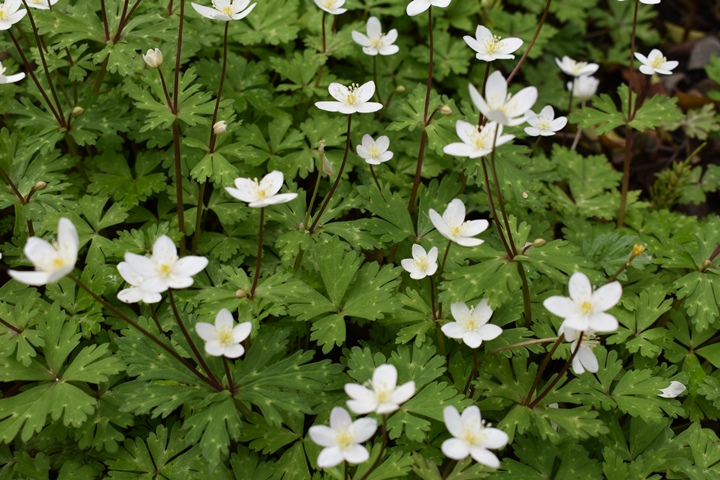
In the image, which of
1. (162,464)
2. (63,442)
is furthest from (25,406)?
(162,464)

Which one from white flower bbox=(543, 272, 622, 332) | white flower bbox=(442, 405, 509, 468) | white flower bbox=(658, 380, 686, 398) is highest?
white flower bbox=(543, 272, 622, 332)

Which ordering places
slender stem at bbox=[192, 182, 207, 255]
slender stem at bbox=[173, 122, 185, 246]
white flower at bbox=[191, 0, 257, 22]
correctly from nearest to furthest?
white flower at bbox=[191, 0, 257, 22], slender stem at bbox=[173, 122, 185, 246], slender stem at bbox=[192, 182, 207, 255]

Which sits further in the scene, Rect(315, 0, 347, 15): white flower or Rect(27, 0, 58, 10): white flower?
Rect(315, 0, 347, 15): white flower

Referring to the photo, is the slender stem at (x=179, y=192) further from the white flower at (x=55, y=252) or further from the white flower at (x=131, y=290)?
the white flower at (x=55, y=252)

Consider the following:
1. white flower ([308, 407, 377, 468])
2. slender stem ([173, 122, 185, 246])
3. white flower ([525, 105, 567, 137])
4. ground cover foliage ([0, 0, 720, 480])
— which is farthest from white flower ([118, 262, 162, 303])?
white flower ([525, 105, 567, 137])

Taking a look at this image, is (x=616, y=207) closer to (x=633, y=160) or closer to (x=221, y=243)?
(x=633, y=160)

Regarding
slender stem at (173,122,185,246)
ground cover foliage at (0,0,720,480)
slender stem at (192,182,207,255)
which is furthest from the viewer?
slender stem at (192,182,207,255)

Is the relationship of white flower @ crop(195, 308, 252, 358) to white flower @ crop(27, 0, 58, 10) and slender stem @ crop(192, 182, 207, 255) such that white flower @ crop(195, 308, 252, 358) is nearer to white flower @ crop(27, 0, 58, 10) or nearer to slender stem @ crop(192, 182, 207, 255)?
slender stem @ crop(192, 182, 207, 255)

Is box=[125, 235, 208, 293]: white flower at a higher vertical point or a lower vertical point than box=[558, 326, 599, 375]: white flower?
higher

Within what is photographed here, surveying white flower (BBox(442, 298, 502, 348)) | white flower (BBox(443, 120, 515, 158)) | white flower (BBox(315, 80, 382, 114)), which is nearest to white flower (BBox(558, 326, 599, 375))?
white flower (BBox(442, 298, 502, 348))

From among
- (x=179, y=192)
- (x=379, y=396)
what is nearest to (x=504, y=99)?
(x=379, y=396)
